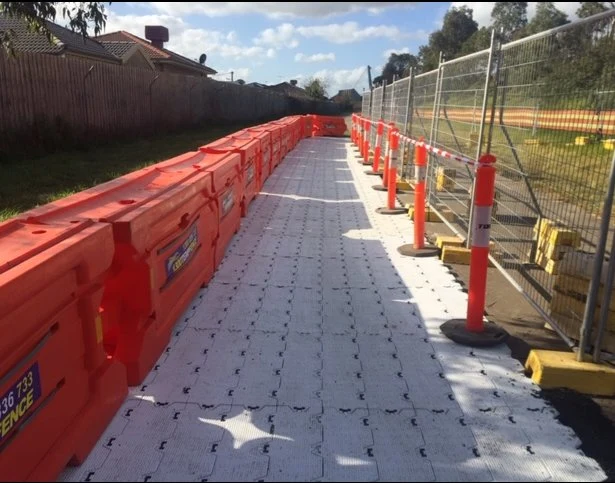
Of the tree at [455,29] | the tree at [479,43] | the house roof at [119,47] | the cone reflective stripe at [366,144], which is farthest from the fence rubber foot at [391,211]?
the tree at [455,29]

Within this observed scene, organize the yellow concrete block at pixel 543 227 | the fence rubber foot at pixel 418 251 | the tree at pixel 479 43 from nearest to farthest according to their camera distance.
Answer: the yellow concrete block at pixel 543 227 < the fence rubber foot at pixel 418 251 < the tree at pixel 479 43

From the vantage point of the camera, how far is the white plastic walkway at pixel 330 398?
104 inches

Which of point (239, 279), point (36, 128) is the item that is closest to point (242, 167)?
point (239, 279)

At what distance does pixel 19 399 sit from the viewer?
7.14 feet

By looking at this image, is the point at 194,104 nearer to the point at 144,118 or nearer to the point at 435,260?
the point at 144,118

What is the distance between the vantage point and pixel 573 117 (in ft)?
12.7

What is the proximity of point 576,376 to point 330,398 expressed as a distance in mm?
1580

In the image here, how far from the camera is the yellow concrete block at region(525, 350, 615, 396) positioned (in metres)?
3.37

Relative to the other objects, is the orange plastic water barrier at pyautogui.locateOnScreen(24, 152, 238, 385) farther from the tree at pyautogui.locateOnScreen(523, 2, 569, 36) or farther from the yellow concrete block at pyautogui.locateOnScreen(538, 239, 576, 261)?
the tree at pyautogui.locateOnScreen(523, 2, 569, 36)

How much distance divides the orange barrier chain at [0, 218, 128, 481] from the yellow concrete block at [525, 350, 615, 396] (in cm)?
264

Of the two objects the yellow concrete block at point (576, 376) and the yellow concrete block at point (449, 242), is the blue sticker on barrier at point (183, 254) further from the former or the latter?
the yellow concrete block at point (449, 242)

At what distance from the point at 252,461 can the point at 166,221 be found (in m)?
1.83

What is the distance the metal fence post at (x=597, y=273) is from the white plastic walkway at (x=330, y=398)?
0.47 metres

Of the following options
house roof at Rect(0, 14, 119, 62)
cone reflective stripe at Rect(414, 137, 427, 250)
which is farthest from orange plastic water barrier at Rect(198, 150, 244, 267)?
house roof at Rect(0, 14, 119, 62)
